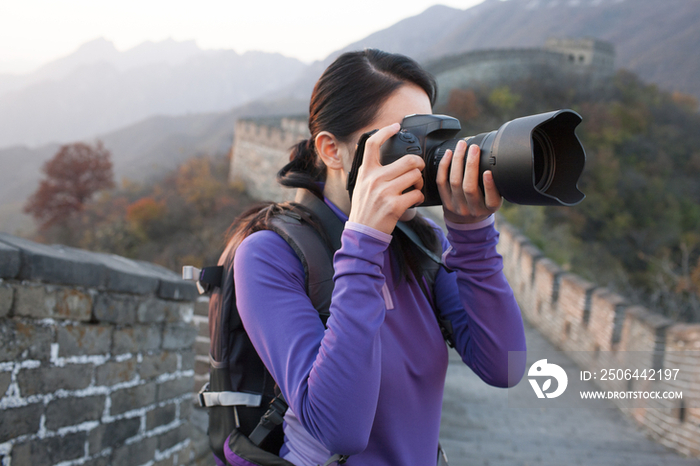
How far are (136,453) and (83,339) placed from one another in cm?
Answer: 46

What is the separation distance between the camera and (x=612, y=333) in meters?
4.66

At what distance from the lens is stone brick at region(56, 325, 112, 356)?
4.38 ft

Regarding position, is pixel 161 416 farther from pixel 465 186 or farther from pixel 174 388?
pixel 465 186

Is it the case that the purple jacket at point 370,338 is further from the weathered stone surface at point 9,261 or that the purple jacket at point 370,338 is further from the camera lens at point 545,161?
the weathered stone surface at point 9,261

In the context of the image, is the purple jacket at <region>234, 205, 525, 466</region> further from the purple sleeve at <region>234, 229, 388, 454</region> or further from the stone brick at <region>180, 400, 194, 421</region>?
the stone brick at <region>180, 400, 194, 421</region>

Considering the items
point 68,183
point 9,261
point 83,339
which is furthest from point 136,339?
point 68,183

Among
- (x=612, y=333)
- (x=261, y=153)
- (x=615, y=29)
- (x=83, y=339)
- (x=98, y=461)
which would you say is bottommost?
(x=612, y=333)

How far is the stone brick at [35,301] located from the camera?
121 centimetres

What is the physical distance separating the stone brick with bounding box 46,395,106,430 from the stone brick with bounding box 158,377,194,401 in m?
0.27

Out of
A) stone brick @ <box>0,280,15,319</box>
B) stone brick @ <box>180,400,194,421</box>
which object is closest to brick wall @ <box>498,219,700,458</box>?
stone brick @ <box>180,400,194,421</box>

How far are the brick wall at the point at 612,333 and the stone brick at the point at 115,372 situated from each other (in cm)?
339

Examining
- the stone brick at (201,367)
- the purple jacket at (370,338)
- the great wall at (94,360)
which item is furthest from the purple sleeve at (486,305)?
the stone brick at (201,367)

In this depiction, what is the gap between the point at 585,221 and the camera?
658 inches

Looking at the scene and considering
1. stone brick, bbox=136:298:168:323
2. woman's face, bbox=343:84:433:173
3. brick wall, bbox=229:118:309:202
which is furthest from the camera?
brick wall, bbox=229:118:309:202
